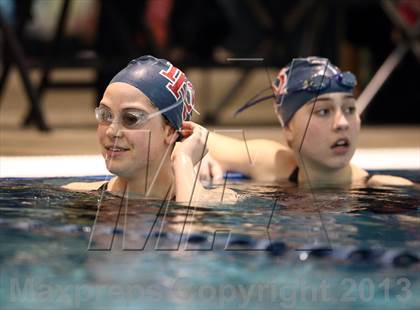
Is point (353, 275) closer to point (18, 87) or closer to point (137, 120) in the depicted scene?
point (137, 120)

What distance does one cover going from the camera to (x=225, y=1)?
34.3 feet

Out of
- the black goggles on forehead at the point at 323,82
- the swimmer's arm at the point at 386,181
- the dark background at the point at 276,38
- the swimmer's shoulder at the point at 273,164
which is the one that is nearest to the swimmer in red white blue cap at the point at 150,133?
the black goggles on forehead at the point at 323,82

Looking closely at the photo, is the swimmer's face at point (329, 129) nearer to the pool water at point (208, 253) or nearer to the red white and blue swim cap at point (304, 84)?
the red white and blue swim cap at point (304, 84)

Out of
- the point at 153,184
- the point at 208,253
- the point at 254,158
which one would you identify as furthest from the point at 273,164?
the point at 208,253

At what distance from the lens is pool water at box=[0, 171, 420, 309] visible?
266cm

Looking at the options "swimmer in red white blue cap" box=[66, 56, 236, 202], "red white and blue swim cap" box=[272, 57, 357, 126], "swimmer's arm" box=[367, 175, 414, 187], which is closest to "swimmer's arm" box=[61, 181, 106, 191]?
"swimmer in red white blue cap" box=[66, 56, 236, 202]

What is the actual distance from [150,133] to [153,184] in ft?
0.75

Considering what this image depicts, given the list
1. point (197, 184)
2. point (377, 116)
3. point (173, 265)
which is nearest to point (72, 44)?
point (377, 116)

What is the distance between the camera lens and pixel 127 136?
3959 mm

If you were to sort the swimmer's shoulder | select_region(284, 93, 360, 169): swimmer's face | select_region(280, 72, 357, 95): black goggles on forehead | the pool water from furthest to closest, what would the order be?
the swimmer's shoulder → select_region(280, 72, 357, 95): black goggles on forehead → select_region(284, 93, 360, 169): swimmer's face → the pool water

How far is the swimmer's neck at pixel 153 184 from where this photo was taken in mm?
4129

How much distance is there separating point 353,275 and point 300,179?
Answer: 218 cm

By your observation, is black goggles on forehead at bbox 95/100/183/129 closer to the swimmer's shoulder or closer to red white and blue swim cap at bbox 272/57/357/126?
red white and blue swim cap at bbox 272/57/357/126

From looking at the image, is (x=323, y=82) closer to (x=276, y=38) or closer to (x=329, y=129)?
(x=329, y=129)
